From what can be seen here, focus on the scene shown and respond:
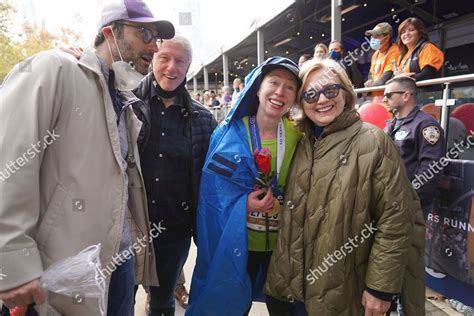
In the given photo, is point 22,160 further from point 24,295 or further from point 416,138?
point 416,138

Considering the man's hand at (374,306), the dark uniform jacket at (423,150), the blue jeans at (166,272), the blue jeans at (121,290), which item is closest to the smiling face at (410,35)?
the dark uniform jacket at (423,150)

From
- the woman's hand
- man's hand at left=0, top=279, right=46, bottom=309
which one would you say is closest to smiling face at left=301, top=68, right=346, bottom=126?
the woman's hand

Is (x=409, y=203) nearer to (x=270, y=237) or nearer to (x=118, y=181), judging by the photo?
(x=270, y=237)

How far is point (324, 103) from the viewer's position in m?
1.79

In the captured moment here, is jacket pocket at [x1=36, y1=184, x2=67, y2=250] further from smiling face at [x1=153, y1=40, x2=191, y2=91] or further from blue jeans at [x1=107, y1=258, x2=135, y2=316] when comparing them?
smiling face at [x1=153, y1=40, x2=191, y2=91]

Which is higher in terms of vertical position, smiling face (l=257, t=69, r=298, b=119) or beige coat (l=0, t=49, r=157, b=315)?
smiling face (l=257, t=69, r=298, b=119)

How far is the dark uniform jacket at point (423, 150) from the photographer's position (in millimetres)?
2668

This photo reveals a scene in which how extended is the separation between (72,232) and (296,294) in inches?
47.5

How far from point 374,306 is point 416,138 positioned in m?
1.75

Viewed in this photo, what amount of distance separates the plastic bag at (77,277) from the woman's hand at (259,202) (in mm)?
949

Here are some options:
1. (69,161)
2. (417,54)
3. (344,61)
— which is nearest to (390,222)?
(69,161)

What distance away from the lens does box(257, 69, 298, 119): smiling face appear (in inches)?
79.2

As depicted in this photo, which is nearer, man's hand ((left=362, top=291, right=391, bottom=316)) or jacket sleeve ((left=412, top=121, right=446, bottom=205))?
man's hand ((left=362, top=291, right=391, bottom=316))

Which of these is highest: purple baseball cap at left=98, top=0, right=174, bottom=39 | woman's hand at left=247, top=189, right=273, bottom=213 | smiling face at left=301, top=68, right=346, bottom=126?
purple baseball cap at left=98, top=0, right=174, bottom=39
